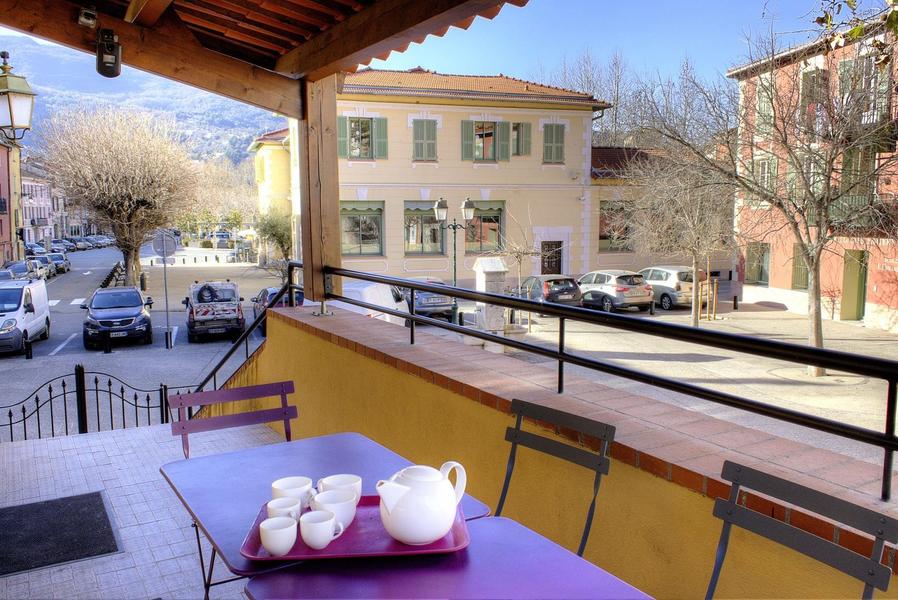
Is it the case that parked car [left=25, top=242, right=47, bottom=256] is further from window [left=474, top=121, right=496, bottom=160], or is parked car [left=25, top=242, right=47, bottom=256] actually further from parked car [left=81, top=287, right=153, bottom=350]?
window [left=474, top=121, right=496, bottom=160]

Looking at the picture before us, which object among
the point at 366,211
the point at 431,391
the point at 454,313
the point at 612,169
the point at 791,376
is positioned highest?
the point at 612,169

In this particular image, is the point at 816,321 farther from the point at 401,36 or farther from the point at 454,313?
the point at 401,36

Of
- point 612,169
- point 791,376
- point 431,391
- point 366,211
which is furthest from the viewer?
point 612,169

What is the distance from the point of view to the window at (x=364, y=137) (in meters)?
25.9

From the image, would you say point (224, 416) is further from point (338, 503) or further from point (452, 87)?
point (452, 87)

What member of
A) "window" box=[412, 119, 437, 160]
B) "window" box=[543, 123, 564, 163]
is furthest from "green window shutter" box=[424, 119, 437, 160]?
"window" box=[543, 123, 564, 163]

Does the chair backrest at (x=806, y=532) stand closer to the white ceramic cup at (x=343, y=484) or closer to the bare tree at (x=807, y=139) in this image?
the white ceramic cup at (x=343, y=484)

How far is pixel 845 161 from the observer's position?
1667cm

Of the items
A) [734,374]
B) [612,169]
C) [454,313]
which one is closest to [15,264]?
[454,313]

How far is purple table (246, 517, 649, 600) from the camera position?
5.33ft

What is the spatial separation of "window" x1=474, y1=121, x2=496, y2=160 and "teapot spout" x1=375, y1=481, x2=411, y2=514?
2679 centimetres

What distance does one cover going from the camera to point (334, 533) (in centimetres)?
183

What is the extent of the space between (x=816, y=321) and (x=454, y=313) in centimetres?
818

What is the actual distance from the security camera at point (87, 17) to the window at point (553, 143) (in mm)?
24792
